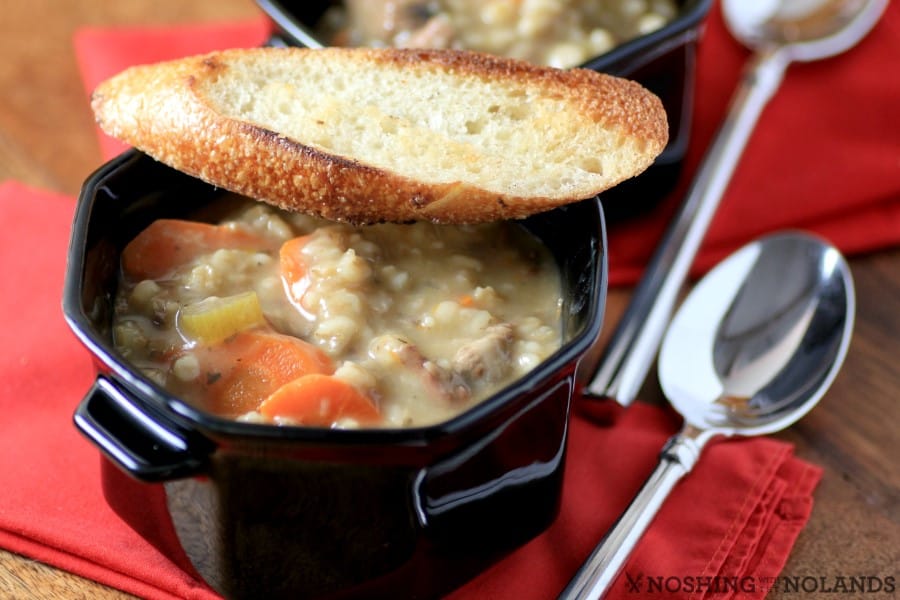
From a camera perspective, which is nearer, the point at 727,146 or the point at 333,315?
the point at 333,315

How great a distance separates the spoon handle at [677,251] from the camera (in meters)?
1.88

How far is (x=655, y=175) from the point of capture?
7.12 ft

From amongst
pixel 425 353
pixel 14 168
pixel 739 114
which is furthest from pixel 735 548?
pixel 14 168

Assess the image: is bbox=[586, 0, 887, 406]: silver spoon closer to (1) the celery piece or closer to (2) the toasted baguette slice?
(2) the toasted baguette slice

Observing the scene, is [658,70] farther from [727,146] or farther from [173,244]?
[173,244]

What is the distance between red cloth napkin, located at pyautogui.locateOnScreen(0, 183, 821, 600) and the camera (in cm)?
154

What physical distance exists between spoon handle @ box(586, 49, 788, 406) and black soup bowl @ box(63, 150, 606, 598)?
29 cm

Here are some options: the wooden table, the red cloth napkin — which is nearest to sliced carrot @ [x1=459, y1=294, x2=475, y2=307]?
the red cloth napkin

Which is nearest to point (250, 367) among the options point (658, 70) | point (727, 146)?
point (658, 70)

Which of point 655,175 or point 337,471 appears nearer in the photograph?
point 337,471

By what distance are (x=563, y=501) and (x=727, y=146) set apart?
0.96m

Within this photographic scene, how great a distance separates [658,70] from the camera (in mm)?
2094

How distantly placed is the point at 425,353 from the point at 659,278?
2.26ft

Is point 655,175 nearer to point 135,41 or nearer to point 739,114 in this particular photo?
point 739,114
